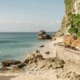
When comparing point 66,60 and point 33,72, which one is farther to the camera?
point 66,60

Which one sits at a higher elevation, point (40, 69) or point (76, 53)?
point (76, 53)

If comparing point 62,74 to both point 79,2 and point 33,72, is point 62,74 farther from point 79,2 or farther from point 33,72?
point 79,2

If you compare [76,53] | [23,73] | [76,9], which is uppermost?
[76,9]

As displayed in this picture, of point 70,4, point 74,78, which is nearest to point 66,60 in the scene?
point 74,78

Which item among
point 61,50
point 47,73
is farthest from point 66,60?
point 47,73

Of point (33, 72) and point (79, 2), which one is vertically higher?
point (79, 2)

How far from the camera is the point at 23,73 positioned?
32.5 m

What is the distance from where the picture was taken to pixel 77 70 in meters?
30.7

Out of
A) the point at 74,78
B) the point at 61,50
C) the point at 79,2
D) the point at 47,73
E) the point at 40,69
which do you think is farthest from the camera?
the point at 79,2

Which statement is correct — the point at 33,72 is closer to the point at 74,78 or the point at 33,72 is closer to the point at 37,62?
the point at 37,62

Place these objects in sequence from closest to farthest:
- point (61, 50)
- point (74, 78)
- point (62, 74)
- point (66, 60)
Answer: point (74, 78) → point (62, 74) → point (66, 60) → point (61, 50)

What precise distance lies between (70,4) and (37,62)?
208 ft

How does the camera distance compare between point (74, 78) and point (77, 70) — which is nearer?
point (74, 78)

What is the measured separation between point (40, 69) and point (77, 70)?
603 centimetres
